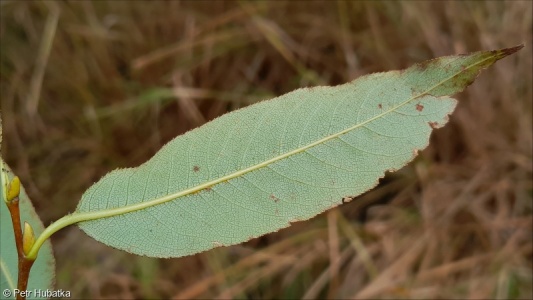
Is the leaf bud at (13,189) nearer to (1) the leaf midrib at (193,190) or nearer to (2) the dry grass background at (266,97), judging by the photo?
(1) the leaf midrib at (193,190)

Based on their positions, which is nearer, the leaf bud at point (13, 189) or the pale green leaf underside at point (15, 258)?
the leaf bud at point (13, 189)

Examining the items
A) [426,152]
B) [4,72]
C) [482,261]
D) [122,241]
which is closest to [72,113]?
[4,72]

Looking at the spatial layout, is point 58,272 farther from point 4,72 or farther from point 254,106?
point 254,106

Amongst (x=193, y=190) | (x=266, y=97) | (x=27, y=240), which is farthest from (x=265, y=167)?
(x=266, y=97)

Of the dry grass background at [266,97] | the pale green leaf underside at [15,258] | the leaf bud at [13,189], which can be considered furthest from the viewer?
the dry grass background at [266,97]

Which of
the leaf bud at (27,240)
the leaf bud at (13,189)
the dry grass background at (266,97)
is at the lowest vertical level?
the leaf bud at (27,240)

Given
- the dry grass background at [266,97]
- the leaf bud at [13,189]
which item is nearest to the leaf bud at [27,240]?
the leaf bud at [13,189]

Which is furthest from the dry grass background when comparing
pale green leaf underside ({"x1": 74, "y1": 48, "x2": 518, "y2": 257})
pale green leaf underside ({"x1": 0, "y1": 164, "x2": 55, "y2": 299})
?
pale green leaf underside ({"x1": 74, "y1": 48, "x2": 518, "y2": 257})

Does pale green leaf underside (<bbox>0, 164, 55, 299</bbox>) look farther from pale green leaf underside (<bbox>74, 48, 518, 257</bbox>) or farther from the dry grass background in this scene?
the dry grass background
